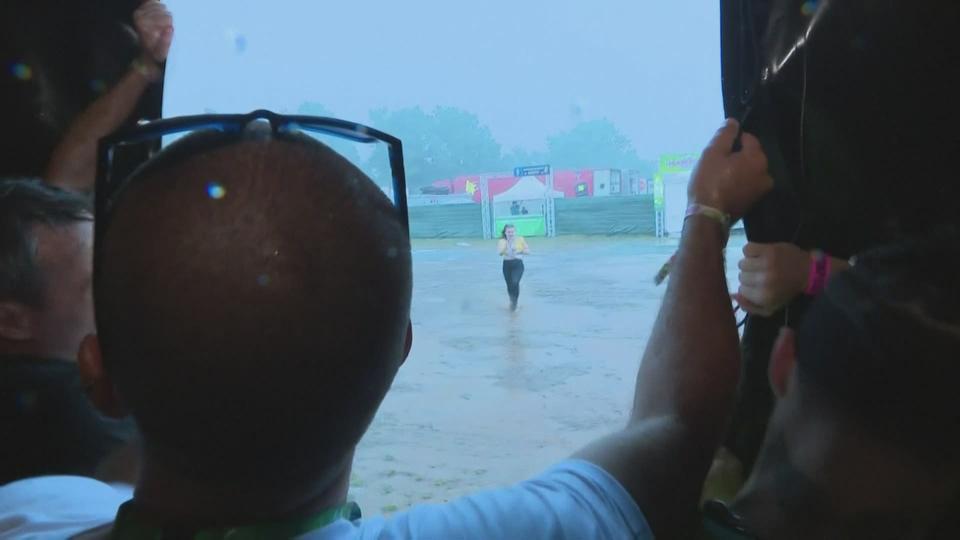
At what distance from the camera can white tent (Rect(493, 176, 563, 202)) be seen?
7.94ft

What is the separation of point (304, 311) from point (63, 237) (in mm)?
703

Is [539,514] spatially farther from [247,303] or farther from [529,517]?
[247,303]

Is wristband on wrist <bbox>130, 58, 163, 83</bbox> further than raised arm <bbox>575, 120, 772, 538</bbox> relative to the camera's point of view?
Yes

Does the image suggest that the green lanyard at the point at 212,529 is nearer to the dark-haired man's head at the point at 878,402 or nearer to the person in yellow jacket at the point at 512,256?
the dark-haired man's head at the point at 878,402

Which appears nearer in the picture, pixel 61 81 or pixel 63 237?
pixel 63 237

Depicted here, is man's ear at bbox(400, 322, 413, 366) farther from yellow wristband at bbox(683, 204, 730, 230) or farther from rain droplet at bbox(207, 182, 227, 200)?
yellow wristband at bbox(683, 204, 730, 230)

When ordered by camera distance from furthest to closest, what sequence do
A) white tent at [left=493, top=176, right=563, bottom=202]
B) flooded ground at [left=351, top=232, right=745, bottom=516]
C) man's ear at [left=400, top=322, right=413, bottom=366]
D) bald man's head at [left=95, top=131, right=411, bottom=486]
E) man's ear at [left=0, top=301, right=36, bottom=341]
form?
white tent at [left=493, top=176, right=563, bottom=202], flooded ground at [left=351, top=232, right=745, bottom=516], man's ear at [left=0, top=301, right=36, bottom=341], man's ear at [left=400, top=322, right=413, bottom=366], bald man's head at [left=95, top=131, right=411, bottom=486]

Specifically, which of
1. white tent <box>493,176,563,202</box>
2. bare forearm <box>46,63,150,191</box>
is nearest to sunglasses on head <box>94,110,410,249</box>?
bare forearm <box>46,63,150,191</box>

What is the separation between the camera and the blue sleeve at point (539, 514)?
0.50m

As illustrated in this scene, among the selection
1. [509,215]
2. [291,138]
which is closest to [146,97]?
[291,138]

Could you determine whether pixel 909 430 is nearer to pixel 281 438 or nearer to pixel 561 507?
pixel 561 507

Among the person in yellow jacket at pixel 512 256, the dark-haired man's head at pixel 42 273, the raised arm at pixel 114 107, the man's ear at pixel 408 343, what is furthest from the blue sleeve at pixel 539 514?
the person in yellow jacket at pixel 512 256

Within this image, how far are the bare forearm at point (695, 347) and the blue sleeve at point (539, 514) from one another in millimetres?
122

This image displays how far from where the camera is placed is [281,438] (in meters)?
0.47
